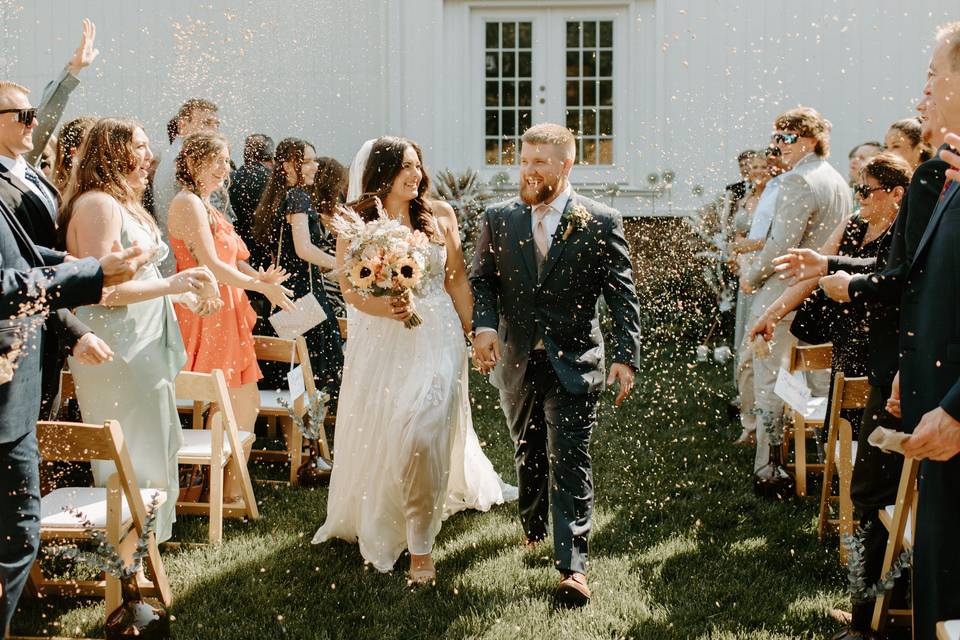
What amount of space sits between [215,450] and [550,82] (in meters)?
8.11

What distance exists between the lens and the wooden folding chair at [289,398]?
5.32 meters

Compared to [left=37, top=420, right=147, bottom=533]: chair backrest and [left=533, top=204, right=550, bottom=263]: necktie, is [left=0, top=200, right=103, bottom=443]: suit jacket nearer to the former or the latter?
[left=37, top=420, right=147, bottom=533]: chair backrest

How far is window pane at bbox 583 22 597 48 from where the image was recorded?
1135cm

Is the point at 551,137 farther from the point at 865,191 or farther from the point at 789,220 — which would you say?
the point at 789,220

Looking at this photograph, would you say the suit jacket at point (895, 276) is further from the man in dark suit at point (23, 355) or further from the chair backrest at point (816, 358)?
the man in dark suit at point (23, 355)

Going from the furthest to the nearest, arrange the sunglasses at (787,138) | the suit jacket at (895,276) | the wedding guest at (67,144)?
the sunglasses at (787,138) < the wedding guest at (67,144) < the suit jacket at (895,276)

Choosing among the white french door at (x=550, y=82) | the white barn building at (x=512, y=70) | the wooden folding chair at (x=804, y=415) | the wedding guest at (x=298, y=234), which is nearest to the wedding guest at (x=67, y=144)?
the wedding guest at (x=298, y=234)

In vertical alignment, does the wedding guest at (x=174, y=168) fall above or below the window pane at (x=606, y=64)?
below

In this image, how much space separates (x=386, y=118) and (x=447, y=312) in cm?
716

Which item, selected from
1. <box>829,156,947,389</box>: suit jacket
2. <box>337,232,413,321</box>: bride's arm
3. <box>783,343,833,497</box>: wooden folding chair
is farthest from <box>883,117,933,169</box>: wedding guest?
<box>337,232,413,321</box>: bride's arm

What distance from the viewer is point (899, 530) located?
3.10 metres

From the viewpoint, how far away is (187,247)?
5.03 metres

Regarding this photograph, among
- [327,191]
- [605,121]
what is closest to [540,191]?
[327,191]

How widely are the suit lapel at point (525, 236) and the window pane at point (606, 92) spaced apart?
25.4 ft
